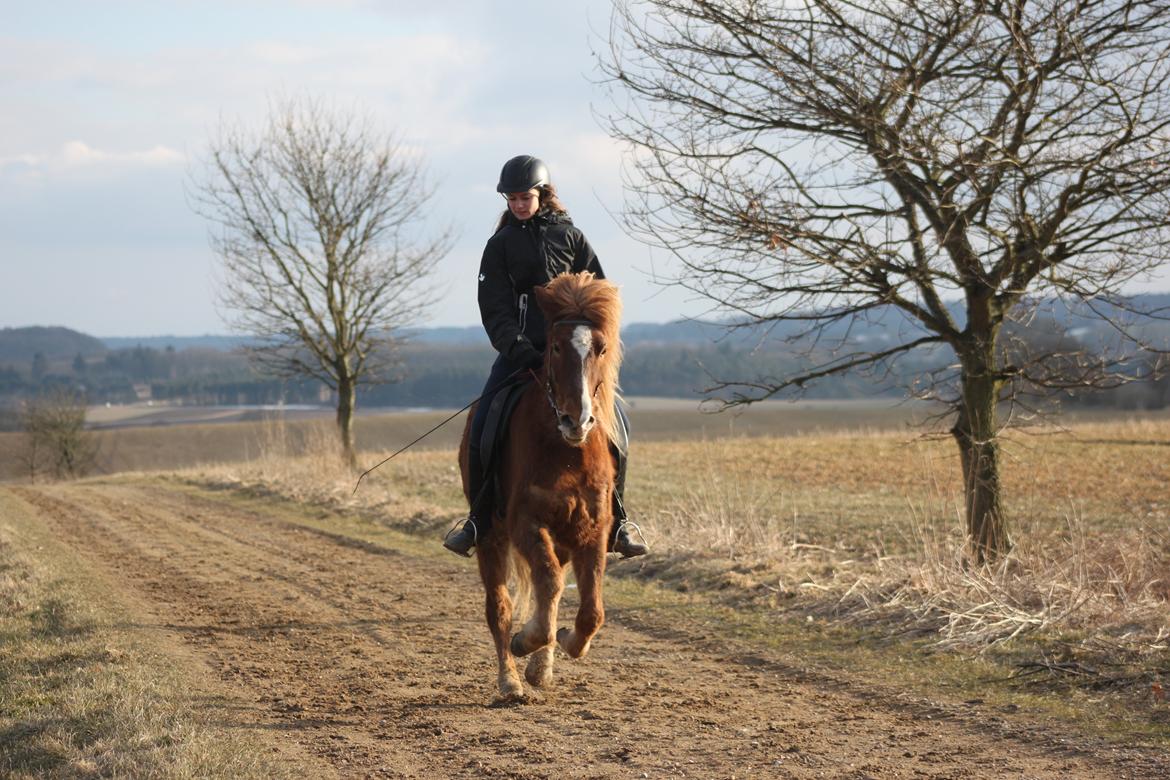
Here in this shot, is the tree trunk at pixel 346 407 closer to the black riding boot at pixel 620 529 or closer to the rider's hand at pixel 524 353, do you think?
the black riding boot at pixel 620 529

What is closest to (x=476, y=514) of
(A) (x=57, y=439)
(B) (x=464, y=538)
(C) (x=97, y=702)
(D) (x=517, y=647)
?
(B) (x=464, y=538)

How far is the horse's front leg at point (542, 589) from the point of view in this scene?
5.98 meters

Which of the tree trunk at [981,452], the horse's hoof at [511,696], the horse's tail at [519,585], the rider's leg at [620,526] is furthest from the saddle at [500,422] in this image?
the tree trunk at [981,452]

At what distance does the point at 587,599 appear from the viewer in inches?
239

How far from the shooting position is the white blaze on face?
18.7ft

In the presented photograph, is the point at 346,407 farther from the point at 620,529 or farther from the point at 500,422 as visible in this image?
the point at 620,529

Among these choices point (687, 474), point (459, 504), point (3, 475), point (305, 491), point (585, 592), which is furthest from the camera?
point (3, 475)


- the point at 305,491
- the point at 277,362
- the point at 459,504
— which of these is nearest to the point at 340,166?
the point at 277,362

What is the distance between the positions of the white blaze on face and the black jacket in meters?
0.95

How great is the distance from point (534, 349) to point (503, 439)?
59cm

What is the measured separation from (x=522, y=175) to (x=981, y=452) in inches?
239

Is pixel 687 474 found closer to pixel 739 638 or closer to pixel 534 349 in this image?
pixel 739 638

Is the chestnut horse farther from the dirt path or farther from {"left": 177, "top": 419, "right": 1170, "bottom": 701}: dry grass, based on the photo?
{"left": 177, "top": 419, "right": 1170, "bottom": 701}: dry grass

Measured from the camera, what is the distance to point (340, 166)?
81.8 feet
